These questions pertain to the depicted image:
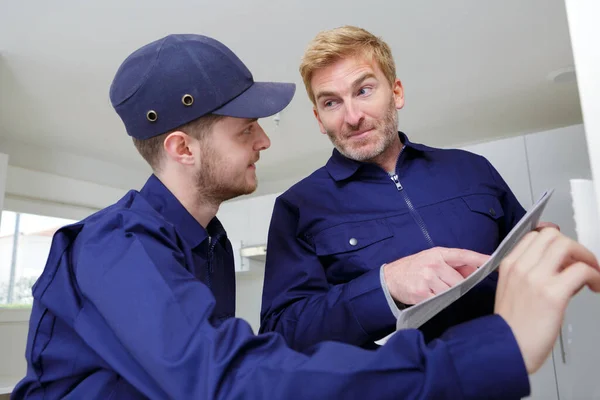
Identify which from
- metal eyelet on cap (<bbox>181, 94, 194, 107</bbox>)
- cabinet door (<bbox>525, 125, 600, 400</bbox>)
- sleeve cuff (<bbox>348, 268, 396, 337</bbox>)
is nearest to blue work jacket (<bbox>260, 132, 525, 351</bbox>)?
sleeve cuff (<bbox>348, 268, 396, 337</bbox>)

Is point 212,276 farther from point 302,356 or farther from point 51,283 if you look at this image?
point 302,356

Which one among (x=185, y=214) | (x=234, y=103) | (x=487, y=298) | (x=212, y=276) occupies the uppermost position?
(x=234, y=103)

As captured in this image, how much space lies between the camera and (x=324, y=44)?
1.22 m

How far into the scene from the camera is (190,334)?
22.0 inches

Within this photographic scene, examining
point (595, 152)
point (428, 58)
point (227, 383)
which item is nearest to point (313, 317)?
point (227, 383)

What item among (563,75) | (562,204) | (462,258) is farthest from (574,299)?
(462,258)

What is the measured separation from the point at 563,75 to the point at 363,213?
2096 millimetres

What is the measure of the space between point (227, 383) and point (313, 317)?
0.46 meters

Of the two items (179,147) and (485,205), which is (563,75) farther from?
(179,147)

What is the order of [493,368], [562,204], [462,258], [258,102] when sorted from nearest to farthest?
[493,368], [462,258], [258,102], [562,204]

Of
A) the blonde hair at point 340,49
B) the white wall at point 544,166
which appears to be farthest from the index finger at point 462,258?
the white wall at point 544,166

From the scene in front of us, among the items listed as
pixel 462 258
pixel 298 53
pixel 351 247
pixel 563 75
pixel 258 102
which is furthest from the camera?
pixel 563 75

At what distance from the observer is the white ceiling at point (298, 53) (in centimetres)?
209

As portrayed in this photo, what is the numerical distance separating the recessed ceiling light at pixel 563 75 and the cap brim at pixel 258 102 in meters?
2.14
